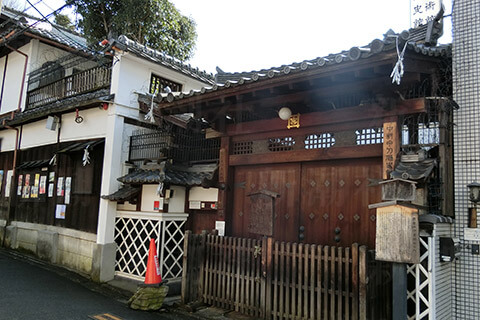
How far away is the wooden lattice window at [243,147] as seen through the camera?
8.80m

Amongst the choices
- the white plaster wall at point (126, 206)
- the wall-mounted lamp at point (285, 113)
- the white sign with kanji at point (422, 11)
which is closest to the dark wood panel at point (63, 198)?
the white plaster wall at point (126, 206)

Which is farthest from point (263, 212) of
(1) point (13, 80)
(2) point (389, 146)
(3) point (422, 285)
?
(1) point (13, 80)

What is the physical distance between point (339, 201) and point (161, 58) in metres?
8.32

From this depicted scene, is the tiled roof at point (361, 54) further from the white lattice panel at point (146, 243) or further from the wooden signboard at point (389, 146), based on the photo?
the white lattice panel at point (146, 243)

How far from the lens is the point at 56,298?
8.71 metres

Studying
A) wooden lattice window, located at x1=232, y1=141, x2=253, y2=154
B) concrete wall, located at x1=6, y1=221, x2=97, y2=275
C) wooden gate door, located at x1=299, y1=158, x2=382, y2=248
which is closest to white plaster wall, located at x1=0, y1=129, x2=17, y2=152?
concrete wall, located at x1=6, y1=221, x2=97, y2=275

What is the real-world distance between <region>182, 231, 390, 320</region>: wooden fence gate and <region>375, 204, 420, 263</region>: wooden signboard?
19.6 inches

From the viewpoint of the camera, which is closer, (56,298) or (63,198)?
(56,298)

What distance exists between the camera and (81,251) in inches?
464

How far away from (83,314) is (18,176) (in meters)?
11.4

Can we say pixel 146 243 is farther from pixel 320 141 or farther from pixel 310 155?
pixel 320 141

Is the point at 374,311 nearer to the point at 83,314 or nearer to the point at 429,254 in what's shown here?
the point at 429,254

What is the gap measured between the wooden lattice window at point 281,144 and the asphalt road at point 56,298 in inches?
174

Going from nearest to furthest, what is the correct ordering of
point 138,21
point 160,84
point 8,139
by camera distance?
point 160,84 < point 138,21 < point 8,139
